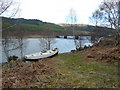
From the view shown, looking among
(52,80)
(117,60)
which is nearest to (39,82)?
(52,80)

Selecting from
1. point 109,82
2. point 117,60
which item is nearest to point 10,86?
point 109,82

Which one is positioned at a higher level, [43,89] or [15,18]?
[15,18]

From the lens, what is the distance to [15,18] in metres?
11.0

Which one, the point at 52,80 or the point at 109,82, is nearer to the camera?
the point at 109,82

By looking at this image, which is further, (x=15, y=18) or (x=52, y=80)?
→ (x=15, y=18)

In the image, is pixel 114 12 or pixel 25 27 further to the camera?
pixel 25 27

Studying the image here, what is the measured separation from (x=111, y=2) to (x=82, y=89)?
20709 millimetres

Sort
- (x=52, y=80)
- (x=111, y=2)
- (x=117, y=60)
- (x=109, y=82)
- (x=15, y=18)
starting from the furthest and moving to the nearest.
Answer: (x=111, y=2), (x=117, y=60), (x=15, y=18), (x=52, y=80), (x=109, y=82)

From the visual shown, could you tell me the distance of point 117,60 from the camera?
40.4 ft

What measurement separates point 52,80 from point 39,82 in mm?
707

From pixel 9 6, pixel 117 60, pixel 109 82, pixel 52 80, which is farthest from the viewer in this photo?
pixel 117 60

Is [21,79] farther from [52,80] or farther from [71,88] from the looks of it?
[71,88]

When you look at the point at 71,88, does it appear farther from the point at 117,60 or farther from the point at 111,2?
the point at 111,2

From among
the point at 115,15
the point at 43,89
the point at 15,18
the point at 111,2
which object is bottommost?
the point at 43,89
